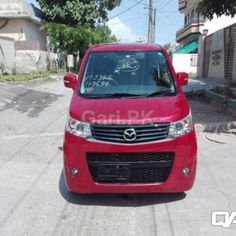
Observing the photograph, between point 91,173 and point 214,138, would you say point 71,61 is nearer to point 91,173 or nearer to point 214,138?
point 214,138

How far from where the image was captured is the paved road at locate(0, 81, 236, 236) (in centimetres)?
400

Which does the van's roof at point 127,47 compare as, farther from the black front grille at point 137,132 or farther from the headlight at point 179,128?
the black front grille at point 137,132

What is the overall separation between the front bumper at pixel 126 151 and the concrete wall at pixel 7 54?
17236mm

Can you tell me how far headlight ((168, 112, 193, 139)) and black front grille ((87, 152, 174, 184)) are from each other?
8.9 inches

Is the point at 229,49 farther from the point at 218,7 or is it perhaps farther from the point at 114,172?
the point at 114,172

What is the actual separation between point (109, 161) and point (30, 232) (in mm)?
1138

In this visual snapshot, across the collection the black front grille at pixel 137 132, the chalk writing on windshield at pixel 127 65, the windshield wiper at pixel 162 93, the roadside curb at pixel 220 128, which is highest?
the chalk writing on windshield at pixel 127 65

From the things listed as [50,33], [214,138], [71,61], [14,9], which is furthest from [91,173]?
[71,61]

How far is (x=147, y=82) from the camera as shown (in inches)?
208

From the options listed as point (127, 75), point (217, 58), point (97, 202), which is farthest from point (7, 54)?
point (97, 202)

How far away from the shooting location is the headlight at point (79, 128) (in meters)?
4.30

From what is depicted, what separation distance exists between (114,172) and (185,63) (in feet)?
110

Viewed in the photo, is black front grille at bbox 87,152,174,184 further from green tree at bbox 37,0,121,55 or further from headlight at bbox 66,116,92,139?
green tree at bbox 37,0,121,55

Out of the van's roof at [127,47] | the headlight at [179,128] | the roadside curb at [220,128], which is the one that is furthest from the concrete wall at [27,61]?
the headlight at [179,128]
